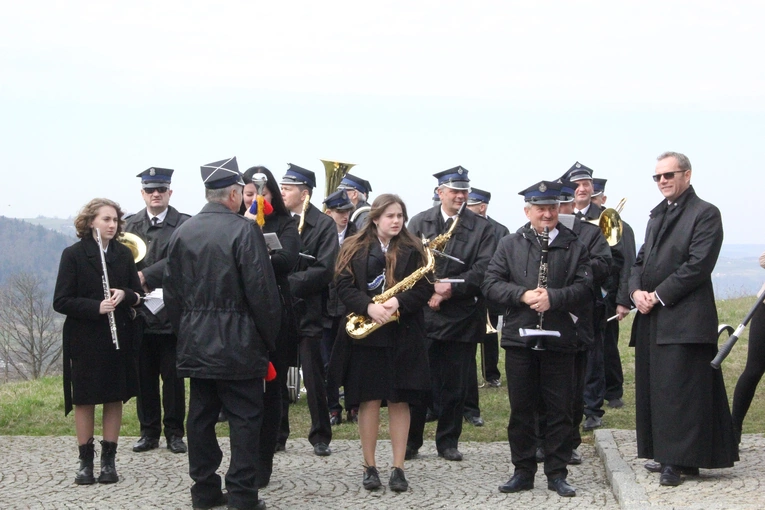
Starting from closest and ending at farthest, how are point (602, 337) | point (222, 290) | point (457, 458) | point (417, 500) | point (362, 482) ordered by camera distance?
point (222, 290)
point (417, 500)
point (362, 482)
point (457, 458)
point (602, 337)

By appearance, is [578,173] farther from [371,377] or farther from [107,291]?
[107,291]

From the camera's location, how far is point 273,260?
25.2 ft

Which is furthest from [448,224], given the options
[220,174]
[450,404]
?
[220,174]

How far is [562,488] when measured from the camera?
7.31m

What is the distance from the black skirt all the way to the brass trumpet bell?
8.26 ft

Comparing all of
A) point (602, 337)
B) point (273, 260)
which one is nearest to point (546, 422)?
point (273, 260)

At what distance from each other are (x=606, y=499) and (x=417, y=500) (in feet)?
4.38

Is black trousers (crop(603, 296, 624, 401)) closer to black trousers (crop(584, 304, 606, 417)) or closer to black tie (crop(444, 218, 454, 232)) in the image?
black trousers (crop(584, 304, 606, 417))

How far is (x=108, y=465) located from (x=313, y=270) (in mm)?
2369

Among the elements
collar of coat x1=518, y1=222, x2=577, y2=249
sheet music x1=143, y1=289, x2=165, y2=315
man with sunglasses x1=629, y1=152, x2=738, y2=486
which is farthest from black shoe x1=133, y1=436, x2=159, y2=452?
man with sunglasses x1=629, y1=152, x2=738, y2=486

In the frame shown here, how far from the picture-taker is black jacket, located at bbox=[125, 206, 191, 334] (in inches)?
350

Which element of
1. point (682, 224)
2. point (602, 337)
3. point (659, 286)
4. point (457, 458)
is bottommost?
point (457, 458)

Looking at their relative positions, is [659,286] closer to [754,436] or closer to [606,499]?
[606,499]

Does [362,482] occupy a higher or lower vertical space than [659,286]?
lower
